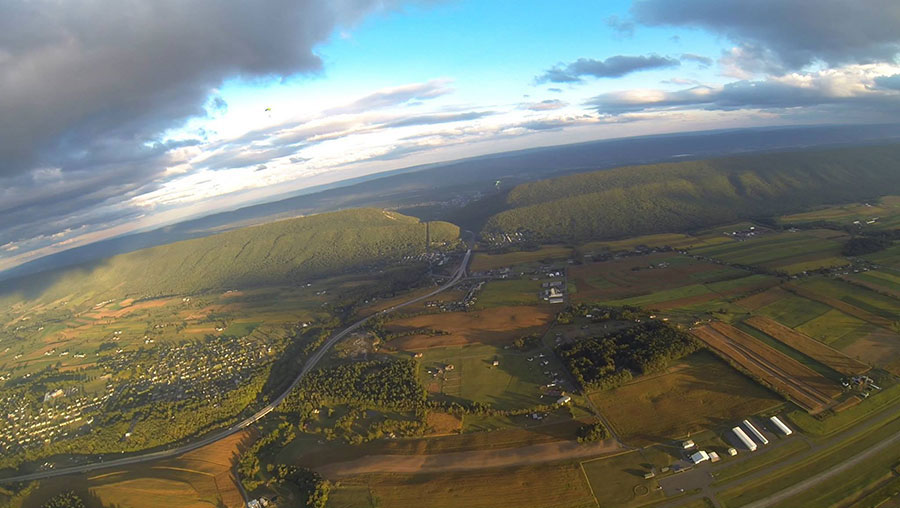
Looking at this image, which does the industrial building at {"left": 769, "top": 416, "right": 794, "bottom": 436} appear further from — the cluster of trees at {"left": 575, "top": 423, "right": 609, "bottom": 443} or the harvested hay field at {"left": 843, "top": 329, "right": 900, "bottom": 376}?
the harvested hay field at {"left": 843, "top": 329, "right": 900, "bottom": 376}

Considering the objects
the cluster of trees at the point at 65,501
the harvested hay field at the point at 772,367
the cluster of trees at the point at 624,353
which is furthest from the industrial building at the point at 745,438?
the cluster of trees at the point at 65,501

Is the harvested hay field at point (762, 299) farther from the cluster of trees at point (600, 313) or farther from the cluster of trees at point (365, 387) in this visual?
the cluster of trees at point (365, 387)

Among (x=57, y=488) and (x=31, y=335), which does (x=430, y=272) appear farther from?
(x=31, y=335)

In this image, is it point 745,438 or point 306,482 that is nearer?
point 745,438

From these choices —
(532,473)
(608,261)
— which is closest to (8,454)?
(532,473)

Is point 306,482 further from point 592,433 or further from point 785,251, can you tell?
point 785,251

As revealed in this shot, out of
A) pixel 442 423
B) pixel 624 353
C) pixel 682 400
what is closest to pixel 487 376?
pixel 442 423

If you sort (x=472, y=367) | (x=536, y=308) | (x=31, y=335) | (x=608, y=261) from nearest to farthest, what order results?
(x=472, y=367), (x=536, y=308), (x=608, y=261), (x=31, y=335)
